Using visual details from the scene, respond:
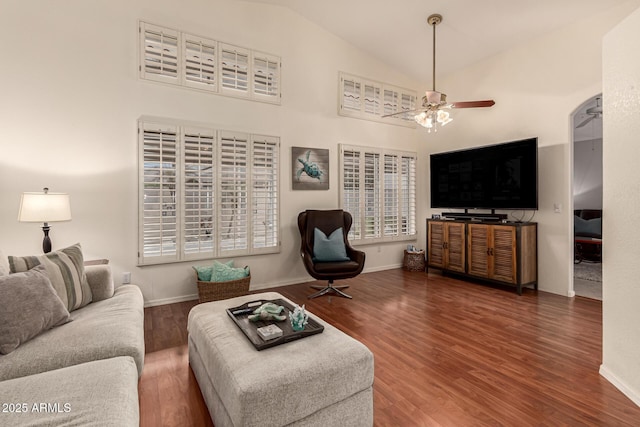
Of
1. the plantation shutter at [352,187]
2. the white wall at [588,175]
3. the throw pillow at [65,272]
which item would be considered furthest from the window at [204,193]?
the white wall at [588,175]

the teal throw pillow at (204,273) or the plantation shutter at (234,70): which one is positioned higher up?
the plantation shutter at (234,70)

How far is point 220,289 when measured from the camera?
3578 mm

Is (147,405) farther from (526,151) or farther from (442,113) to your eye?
(526,151)

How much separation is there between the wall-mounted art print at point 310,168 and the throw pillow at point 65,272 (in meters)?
2.78

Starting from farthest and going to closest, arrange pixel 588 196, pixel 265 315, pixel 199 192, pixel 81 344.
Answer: pixel 588 196
pixel 199 192
pixel 265 315
pixel 81 344

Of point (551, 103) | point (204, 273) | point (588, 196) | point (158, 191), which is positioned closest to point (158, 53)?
point (158, 191)

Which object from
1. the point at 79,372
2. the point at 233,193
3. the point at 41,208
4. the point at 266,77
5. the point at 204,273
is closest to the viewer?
the point at 79,372

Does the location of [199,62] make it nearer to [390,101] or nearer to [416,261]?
[390,101]

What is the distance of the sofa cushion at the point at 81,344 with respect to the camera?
4.99 feet

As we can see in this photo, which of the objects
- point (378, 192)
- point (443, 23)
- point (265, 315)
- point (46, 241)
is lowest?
point (265, 315)

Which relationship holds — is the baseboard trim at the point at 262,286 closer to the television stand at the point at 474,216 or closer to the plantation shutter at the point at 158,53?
the television stand at the point at 474,216

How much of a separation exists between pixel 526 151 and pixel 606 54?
6.92 feet

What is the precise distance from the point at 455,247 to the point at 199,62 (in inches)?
175

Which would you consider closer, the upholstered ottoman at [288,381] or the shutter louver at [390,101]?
the upholstered ottoman at [288,381]
